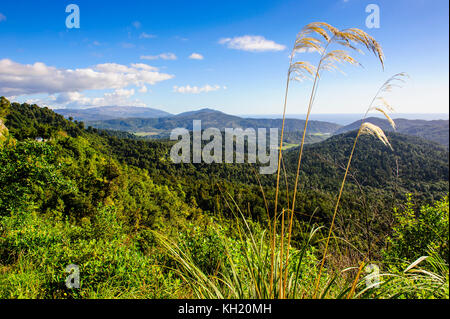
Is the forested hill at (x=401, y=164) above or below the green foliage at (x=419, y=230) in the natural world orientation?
below

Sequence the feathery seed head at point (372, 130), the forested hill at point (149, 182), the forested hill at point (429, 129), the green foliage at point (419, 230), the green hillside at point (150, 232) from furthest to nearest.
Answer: the forested hill at point (429, 129)
the green foliage at point (419, 230)
the forested hill at point (149, 182)
the green hillside at point (150, 232)
the feathery seed head at point (372, 130)

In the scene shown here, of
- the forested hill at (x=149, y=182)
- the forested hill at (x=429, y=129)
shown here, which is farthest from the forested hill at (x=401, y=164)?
the forested hill at (x=429, y=129)

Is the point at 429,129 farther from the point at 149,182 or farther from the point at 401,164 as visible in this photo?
the point at 149,182

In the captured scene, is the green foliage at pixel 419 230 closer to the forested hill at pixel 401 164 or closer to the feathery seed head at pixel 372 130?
the feathery seed head at pixel 372 130

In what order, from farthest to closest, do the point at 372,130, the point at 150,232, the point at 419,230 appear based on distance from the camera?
the point at 150,232
the point at 419,230
the point at 372,130

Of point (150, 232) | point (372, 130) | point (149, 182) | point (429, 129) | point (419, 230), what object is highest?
point (429, 129)

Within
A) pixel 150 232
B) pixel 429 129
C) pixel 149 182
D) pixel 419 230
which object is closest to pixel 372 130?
pixel 419 230

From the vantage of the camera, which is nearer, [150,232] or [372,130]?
[372,130]

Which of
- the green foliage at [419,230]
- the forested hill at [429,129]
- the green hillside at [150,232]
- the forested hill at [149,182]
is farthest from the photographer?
the forested hill at [429,129]

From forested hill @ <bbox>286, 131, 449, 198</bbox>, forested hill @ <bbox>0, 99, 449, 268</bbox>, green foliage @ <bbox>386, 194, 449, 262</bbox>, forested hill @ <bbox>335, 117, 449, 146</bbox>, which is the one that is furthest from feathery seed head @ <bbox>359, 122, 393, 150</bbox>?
forested hill @ <bbox>335, 117, 449, 146</bbox>

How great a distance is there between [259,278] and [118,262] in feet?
6.75

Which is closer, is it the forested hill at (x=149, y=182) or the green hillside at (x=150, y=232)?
the green hillside at (x=150, y=232)
